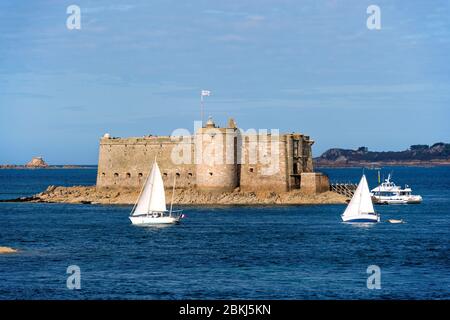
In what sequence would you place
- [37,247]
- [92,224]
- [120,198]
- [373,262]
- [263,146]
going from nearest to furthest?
[373,262], [37,247], [92,224], [263,146], [120,198]

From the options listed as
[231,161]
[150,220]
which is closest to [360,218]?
[150,220]

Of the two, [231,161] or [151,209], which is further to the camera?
[231,161]

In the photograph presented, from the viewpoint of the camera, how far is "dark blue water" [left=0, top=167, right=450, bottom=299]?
102ft

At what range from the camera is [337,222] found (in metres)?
60.9

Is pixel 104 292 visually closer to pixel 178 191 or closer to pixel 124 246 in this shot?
pixel 124 246

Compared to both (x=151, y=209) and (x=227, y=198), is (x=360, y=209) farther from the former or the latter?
(x=227, y=198)

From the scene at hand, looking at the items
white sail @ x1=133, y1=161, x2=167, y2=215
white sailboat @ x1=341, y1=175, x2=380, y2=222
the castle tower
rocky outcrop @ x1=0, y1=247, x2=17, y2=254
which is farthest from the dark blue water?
the castle tower

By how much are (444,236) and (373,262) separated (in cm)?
1439

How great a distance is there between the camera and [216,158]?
72750 mm

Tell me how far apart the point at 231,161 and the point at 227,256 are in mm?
31462

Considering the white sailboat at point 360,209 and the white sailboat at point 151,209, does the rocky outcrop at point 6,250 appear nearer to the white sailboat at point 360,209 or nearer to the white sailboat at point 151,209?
the white sailboat at point 151,209

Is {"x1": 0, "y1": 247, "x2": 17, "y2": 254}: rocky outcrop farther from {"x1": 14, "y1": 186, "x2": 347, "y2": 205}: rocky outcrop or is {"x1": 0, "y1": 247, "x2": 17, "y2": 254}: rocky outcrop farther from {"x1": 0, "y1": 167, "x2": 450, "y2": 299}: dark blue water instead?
{"x1": 14, "y1": 186, "x2": 347, "y2": 205}: rocky outcrop
